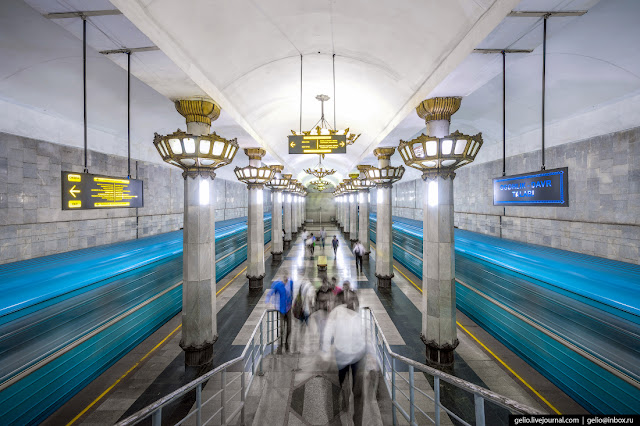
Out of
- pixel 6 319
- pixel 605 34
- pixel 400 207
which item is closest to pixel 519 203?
pixel 605 34

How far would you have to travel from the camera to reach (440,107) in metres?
5.20

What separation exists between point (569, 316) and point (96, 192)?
316 inches

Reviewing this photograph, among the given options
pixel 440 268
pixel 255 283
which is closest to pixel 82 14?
pixel 440 268

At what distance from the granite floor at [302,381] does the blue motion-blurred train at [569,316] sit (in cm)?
40

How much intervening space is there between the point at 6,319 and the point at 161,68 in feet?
13.3

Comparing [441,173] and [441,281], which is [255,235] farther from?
[441,173]

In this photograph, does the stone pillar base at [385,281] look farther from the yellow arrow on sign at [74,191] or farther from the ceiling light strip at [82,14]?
the ceiling light strip at [82,14]

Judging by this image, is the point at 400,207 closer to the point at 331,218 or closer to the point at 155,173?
the point at 155,173

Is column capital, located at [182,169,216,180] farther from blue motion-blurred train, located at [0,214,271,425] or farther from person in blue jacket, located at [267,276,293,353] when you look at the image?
person in blue jacket, located at [267,276,293,353]

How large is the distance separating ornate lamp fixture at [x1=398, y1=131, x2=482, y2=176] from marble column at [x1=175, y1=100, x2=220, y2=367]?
4173 mm

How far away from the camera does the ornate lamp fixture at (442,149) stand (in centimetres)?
469

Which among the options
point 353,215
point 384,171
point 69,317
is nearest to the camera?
point 69,317

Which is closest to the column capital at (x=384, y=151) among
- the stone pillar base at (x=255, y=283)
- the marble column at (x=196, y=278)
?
the marble column at (x=196, y=278)

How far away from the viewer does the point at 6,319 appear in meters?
3.42
